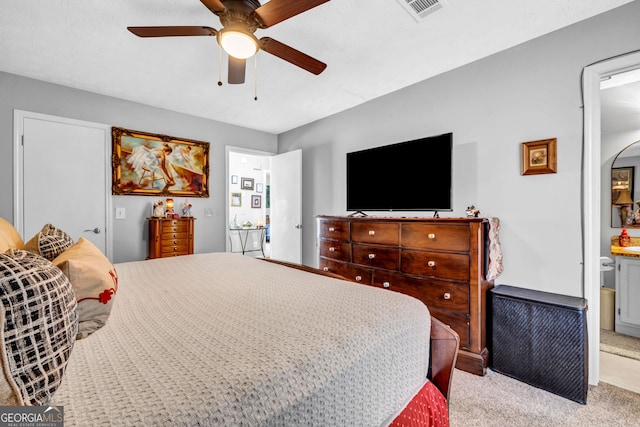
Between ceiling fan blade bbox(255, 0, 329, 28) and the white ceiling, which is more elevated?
the white ceiling

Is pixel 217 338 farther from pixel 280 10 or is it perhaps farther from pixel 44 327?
pixel 280 10

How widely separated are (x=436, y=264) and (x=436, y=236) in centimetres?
23

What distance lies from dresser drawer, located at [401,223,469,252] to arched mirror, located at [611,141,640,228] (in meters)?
2.21

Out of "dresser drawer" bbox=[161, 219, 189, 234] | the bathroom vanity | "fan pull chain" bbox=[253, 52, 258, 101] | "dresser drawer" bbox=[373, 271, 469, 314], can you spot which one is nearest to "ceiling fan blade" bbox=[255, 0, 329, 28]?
"fan pull chain" bbox=[253, 52, 258, 101]

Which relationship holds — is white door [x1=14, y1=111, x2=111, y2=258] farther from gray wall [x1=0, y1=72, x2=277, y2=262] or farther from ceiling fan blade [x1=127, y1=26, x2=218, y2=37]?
ceiling fan blade [x1=127, y1=26, x2=218, y2=37]

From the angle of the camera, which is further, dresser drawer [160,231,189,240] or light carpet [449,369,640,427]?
dresser drawer [160,231,189,240]

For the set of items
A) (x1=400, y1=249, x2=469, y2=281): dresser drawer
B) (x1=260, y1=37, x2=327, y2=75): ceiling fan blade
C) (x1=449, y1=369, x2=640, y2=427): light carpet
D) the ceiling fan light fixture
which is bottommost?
(x1=449, y1=369, x2=640, y2=427): light carpet

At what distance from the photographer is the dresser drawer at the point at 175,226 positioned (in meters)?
3.45

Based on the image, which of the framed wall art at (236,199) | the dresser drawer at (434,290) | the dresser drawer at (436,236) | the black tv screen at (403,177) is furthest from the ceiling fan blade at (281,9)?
the framed wall art at (236,199)

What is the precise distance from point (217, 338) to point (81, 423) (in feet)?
1.21

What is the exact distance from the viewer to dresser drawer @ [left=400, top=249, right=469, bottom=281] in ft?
7.04

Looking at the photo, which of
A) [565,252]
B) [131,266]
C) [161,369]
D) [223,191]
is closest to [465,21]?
[565,252]

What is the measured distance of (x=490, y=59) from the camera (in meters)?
2.50

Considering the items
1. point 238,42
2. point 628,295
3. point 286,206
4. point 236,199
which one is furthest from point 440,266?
point 236,199
